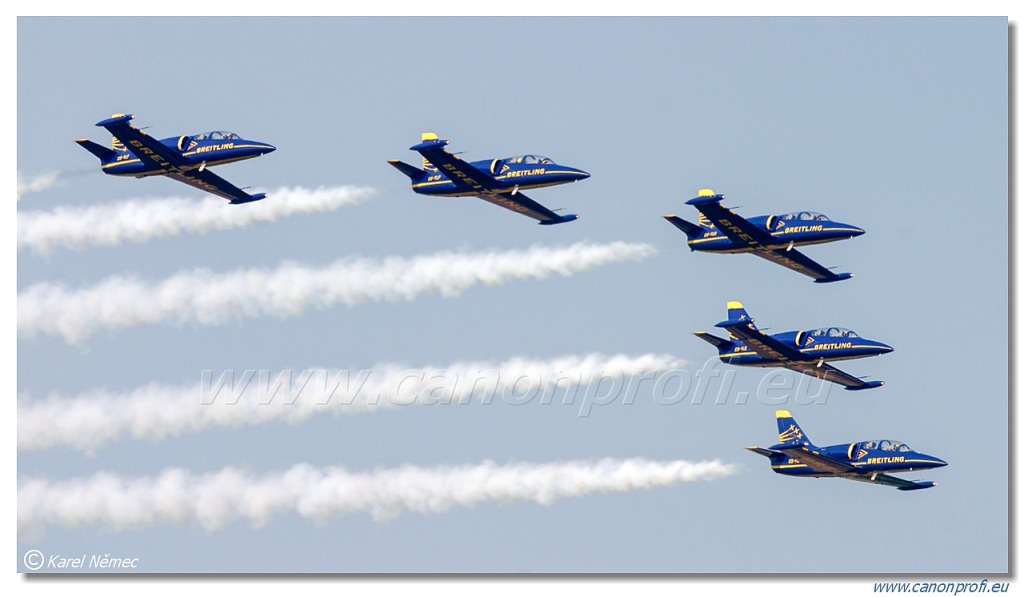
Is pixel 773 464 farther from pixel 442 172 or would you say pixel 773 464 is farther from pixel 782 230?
pixel 442 172

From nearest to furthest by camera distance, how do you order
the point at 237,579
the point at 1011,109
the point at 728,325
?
the point at 237,579 → the point at 1011,109 → the point at 728,325

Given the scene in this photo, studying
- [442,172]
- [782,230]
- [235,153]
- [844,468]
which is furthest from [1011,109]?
[235,153]

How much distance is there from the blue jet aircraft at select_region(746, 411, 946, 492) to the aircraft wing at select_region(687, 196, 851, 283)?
9065mm

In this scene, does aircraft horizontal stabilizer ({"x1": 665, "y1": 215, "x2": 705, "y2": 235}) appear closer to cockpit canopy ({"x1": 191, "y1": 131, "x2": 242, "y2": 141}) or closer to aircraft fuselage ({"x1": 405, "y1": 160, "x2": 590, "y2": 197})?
aircraft fuselage ({"x1": 405, "y1": 160, "x2": 590, "y2": 197})

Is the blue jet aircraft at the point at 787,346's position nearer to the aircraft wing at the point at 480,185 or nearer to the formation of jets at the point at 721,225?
the formation of jets at the point at 721,225

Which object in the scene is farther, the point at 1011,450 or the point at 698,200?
the point at 698,200

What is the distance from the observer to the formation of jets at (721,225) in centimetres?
9781

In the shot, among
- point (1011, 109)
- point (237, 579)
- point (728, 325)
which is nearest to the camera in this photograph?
point (237, 579)

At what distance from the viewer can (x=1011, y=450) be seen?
292 feet

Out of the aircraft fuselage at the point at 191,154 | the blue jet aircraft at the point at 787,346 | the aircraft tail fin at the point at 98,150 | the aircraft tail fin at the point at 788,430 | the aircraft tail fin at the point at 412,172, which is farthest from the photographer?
the aircraft tail fin at the point at 788,430

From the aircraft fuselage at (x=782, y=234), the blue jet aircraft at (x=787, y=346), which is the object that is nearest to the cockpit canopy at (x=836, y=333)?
the blue jet aircraft at (x=787, y=346)

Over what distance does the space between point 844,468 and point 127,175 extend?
39067mm

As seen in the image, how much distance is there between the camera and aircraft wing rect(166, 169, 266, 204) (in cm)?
9956

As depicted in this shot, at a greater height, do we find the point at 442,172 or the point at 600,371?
the point at 442,172
